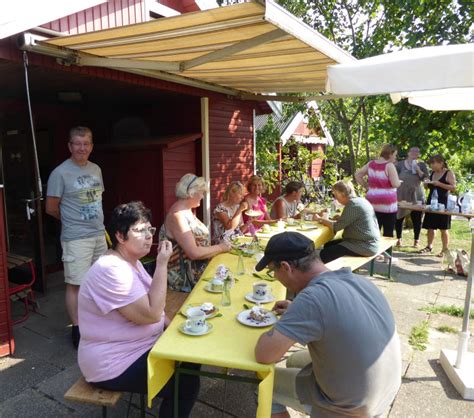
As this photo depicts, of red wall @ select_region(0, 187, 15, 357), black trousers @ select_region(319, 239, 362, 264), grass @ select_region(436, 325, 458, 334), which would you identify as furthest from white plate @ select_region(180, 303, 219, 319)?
grass @ select_region(436, 325, 458, 334)

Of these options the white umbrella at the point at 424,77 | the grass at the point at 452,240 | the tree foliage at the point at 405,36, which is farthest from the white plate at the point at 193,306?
the tree foliage at the point at 405,36

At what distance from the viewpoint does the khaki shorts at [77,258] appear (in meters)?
3.29

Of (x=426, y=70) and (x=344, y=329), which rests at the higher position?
(x=426, y=70)

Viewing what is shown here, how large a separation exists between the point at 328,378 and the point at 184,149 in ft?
14.7

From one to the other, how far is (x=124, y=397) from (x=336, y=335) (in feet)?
6.01

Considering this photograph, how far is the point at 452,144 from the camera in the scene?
7707 millimetres

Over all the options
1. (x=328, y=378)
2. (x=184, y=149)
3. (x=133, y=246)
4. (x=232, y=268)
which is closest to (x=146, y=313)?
(x=133, y=246)

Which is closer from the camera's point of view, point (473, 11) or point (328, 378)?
point (328, 378)

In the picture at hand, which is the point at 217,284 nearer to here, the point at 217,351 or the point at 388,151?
the point at 217,351

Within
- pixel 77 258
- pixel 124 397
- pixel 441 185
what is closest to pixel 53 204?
pixel 77 258

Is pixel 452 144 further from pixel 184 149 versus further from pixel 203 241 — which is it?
pixel 203 241

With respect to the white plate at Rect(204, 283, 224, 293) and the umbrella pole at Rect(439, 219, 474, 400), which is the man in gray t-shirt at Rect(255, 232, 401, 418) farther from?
the umbrella pole at Rect(439, 219, 474, 400)

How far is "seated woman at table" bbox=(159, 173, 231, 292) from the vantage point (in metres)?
3.16

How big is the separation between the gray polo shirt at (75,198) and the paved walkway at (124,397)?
103cm
